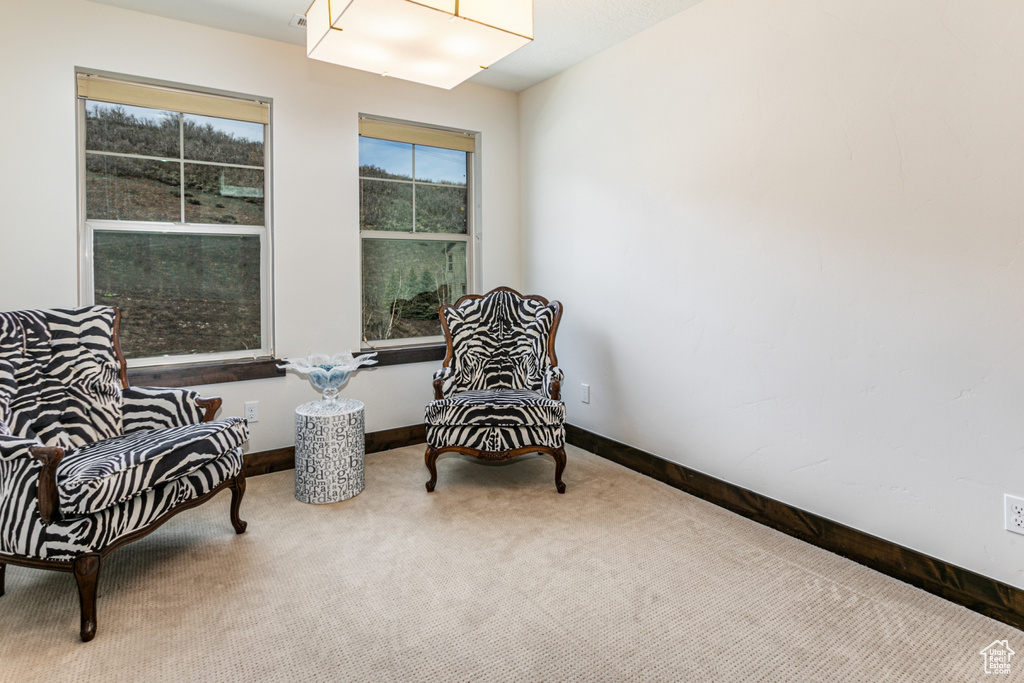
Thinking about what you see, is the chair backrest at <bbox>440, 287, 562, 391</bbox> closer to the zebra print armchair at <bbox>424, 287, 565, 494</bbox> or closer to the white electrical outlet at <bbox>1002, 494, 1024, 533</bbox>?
the zebra print armchair at <bbox>424, 287, 565, 494</bbox>

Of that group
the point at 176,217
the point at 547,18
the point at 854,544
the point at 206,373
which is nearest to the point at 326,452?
the point at 206,373

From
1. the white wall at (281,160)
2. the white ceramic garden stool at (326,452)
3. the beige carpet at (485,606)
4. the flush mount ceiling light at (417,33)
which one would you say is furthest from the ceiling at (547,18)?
the beige carpet at (485,606)

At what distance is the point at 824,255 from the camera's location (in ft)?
7.86

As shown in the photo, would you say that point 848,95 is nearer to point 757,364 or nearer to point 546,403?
point 757,364

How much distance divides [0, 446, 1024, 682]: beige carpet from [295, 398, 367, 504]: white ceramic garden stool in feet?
0.42

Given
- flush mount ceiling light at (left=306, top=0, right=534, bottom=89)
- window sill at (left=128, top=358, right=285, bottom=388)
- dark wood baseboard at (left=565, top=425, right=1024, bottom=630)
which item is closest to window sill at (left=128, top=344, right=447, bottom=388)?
window sill at (left=128, top=358, right=285, bottom=388)

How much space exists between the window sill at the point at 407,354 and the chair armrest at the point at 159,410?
125 centimetres

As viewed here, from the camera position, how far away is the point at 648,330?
3.29 m

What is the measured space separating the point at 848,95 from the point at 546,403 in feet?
6.37

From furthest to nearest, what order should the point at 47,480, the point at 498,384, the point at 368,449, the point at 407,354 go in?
the point at 407,354, the point at 368,449, the point at 498,384, the point at 47,480

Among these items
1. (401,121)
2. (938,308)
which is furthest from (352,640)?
(401,121)

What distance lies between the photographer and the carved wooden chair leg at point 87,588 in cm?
179

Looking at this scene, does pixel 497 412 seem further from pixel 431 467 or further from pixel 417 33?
pixel 417 33

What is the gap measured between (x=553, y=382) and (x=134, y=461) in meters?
2.00
